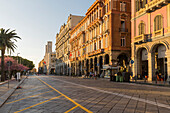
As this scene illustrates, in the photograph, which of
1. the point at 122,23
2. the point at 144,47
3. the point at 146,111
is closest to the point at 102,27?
the point at 122,23

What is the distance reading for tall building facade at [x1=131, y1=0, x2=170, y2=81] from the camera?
25.8 m

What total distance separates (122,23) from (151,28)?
1540 cm

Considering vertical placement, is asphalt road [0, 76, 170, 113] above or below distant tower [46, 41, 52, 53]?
below

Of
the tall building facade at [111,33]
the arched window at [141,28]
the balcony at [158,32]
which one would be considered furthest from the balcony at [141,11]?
the tall building facade at [111,33]

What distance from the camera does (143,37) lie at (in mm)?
29609

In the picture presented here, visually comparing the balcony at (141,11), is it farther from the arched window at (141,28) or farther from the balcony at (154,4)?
the arched window at (141,28)

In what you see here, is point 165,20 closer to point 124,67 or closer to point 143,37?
point 143,37

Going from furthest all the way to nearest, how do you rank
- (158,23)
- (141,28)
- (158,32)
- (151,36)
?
(141,28) → (151,36) → (158,23) → (158,32)

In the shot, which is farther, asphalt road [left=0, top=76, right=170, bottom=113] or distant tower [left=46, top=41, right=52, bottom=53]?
distant tower [left=46, top=41, right=52, bottom=53]

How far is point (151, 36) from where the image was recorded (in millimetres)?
28688

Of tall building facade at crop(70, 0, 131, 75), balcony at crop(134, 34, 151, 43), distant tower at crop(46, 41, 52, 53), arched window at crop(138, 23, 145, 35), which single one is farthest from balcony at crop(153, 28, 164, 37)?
distant tower at crop(46, 41, 52, 53)

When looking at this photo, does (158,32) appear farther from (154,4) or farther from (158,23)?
(154,4)

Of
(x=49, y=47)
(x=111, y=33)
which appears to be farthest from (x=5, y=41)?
(x=49, y=47)

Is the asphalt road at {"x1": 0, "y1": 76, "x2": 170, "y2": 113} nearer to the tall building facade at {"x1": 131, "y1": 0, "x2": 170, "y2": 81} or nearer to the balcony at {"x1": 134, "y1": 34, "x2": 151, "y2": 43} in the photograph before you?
the tall building facade at {"x1": 131, "y1": 0, "x2": 170, "y2": 81}
